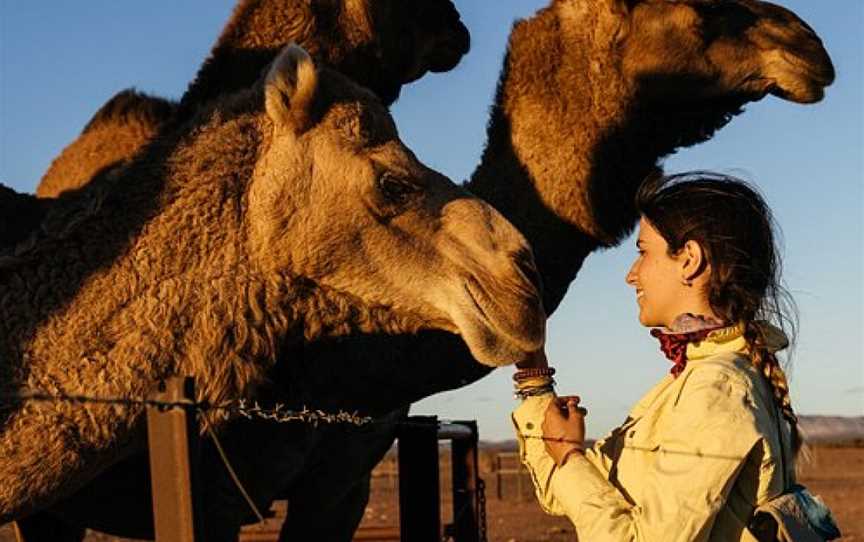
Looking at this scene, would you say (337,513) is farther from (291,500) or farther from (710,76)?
(710,76)

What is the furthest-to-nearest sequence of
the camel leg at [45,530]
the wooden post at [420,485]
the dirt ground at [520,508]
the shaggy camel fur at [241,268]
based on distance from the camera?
the dirt ground at [520,508] → the camel leg at [45,530] → the wooden post at [420,485] → the shaggy camel fur at [241,268]

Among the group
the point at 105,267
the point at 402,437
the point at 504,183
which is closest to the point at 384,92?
the point at 504,183

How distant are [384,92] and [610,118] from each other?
1.15 m

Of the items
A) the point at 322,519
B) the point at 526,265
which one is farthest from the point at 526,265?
the point at 322,519

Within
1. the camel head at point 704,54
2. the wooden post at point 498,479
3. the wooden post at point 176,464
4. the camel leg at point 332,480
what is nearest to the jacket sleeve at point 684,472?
the wooden post at point 176,464

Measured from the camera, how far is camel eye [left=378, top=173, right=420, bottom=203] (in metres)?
4.72

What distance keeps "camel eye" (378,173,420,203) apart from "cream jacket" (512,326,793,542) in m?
1.63

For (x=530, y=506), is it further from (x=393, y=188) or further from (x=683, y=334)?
(x=683, y=334)

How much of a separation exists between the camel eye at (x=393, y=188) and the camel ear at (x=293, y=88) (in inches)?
10.9

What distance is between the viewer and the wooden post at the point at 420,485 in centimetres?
607

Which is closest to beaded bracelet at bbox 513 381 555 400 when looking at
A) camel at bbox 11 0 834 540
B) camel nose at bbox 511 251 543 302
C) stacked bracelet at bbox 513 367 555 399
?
stacked bracelet at bbox 513 367 555 399

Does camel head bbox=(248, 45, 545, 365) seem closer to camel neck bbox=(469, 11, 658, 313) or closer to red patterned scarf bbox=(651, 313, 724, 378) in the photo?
red patterned scarf bbox=(651, 313, 724, 378)

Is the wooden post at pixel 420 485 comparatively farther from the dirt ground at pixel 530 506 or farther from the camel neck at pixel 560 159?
the dirt ground at pixel 530 506

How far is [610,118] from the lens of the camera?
761cm
